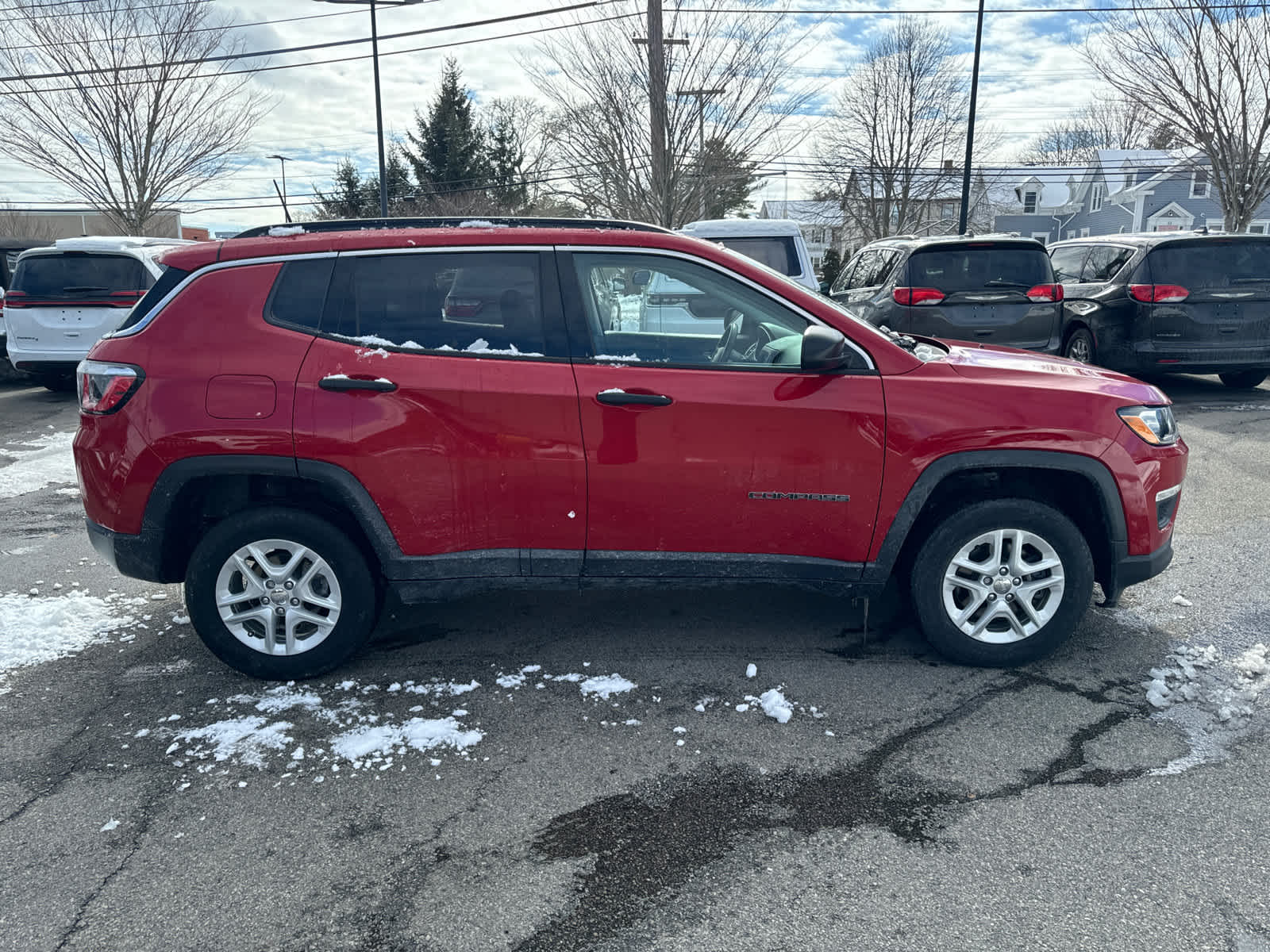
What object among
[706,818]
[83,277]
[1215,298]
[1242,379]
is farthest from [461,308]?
[1242,379]

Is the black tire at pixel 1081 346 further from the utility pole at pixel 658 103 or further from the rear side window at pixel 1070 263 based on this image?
the utility pole at pixel 658 103

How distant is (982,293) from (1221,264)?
2488mm

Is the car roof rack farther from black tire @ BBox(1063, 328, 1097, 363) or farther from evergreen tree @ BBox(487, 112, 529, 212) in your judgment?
evergreen tree @ BBox(487, 112, 529, 212)

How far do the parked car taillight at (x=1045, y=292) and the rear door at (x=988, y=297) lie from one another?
0.02m

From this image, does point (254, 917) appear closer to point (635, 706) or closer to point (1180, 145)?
point (635, 706)

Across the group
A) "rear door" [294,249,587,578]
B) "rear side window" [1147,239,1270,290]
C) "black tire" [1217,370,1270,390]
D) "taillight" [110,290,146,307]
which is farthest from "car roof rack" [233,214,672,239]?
"black tire" [1217,370,1270,390]

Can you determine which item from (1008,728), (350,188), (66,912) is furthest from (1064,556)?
(350,188)

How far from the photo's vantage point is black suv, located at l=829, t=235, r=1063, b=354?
357 inches

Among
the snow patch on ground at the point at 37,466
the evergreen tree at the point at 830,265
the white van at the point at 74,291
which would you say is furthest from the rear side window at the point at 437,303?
the evergreen tree at the point at 830,265

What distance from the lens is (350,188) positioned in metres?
40.9

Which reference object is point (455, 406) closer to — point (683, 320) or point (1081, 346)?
point (683, 320)

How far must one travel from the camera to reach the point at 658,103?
15.4m

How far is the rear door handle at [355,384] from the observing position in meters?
3.55

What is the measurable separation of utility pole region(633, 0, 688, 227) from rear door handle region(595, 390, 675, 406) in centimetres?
1302
